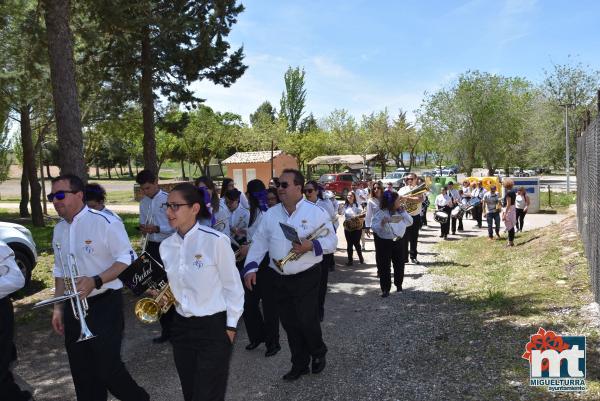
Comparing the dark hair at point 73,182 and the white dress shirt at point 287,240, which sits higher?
the dark hair at point 73,182

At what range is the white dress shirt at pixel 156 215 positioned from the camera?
20.6ft

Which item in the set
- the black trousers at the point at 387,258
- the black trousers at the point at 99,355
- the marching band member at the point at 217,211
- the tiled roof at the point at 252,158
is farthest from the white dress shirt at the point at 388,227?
the tiled roof at the point at 252,158

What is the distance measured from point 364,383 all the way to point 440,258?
7524 mm

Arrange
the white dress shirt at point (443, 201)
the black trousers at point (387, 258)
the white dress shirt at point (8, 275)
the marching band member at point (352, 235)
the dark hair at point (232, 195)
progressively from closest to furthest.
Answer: the white dress shirt at point (8, 275) < the dark hair at point (232, 195) < the black trousers at point (387, 258) < the marching band member at point (352, 235) < the white dress shirt at point (443, 201)

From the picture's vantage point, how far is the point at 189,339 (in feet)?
10.7

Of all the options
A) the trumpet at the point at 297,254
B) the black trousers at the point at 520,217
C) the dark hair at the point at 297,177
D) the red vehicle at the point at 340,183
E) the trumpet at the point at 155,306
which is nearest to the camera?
the trumpet at the point at 155,306

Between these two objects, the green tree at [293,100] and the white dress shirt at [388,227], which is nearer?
the white dress shirt at [388,227]

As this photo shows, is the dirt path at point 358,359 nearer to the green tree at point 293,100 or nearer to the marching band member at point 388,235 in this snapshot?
the marching band member at point 388,235

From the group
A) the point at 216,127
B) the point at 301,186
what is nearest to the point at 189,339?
the point at 301,186

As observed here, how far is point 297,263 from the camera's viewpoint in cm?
461

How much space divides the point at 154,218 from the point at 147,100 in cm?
821

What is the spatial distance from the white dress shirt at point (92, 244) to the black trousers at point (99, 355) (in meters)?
0.18

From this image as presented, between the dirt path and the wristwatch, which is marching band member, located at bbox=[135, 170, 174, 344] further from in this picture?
the wristwatch

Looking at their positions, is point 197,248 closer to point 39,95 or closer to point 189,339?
point 189,339
